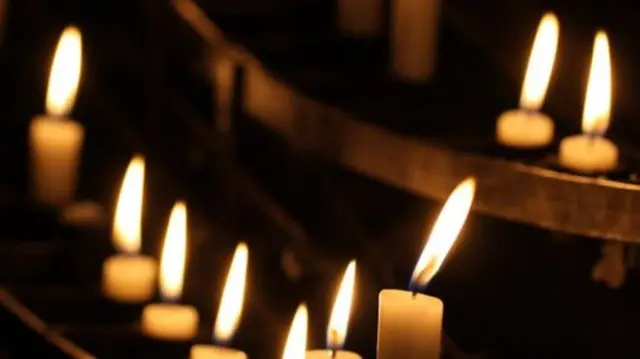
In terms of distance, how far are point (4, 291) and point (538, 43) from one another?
68cm

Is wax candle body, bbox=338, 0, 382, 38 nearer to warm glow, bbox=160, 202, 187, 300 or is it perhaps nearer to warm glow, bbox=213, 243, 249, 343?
warm glow, bbox=160, 202, 187, 300

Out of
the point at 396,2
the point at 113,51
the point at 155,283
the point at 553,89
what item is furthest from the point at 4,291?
the point at 113,51

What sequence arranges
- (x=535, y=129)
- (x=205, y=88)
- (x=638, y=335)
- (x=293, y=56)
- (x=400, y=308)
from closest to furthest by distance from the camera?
(x=400, y=308) → (x=535, y=129) → (x=638, y=335) → (x=293, y=56) → (x=205, y=88)

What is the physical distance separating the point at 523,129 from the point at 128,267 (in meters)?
0.49

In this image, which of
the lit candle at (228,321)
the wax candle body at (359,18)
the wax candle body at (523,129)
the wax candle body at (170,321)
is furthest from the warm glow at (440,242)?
the wax candle body at (359,18)

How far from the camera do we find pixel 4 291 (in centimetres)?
182

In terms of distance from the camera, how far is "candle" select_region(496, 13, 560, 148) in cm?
157

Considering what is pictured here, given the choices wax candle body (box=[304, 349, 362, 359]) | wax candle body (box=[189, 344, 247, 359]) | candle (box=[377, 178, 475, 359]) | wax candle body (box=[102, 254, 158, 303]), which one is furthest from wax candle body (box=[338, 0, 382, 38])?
candle (box=[377, 178, 475, 359])

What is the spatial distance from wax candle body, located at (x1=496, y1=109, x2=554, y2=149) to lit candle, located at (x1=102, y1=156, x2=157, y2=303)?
17.6 inches

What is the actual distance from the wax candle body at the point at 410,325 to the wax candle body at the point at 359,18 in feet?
3.20

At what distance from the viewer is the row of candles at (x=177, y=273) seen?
1.08 meters

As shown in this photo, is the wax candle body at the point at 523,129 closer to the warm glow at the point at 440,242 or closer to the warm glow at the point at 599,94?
the warm glow at the point at 599,94

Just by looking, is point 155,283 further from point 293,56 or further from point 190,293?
point 293,56

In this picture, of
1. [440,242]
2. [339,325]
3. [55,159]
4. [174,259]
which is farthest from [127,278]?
[440,242]
